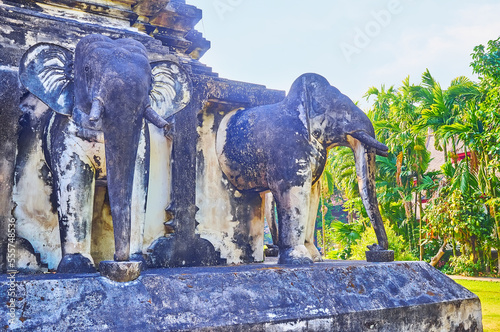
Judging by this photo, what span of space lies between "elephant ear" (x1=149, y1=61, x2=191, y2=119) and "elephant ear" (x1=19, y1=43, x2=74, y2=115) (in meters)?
0.53

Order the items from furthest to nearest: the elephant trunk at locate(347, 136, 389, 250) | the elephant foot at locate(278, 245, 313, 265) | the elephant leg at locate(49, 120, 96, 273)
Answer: the elephant trunk at locate(347, 136, 389, 250) < the elephant foot at locate(278, 245, 313, 265) < the elephant leg at locate(49, 120, 96, 273)

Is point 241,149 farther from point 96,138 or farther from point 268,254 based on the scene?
point 268,254

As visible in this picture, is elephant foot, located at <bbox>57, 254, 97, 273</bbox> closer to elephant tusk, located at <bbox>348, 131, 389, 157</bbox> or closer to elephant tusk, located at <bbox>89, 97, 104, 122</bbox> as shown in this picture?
elephant tusk, located at <bbox>89, 97, 104, 122</bbox>

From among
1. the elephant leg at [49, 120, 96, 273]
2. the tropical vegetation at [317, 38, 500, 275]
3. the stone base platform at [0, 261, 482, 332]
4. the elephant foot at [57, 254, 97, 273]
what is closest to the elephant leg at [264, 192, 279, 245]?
the stone base platform at [0, 261, 482, 332]

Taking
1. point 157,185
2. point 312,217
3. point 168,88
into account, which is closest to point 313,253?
point 312,217

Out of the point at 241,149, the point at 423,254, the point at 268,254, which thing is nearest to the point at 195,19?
the point at 241,149

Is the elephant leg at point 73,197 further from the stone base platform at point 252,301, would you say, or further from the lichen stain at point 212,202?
the lichen stain at point 212,202

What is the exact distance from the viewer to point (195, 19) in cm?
598

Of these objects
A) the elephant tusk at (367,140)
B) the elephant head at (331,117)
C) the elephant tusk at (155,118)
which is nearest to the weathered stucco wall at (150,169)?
the elephant head at (331,117)

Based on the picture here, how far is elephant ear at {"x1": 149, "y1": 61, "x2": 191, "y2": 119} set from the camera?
368 centimetres

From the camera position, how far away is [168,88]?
374 centimetres

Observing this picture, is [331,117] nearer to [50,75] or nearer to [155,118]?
[155,118]

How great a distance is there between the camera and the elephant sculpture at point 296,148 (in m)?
4.07

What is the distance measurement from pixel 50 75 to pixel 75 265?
120cm
